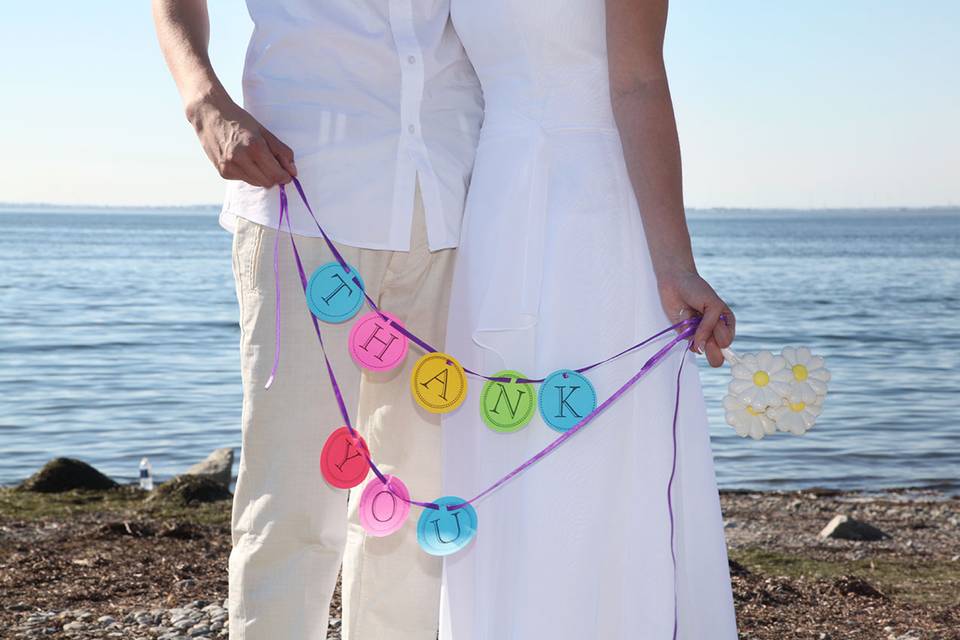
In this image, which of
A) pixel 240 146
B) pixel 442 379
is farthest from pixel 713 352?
pixel 240 146

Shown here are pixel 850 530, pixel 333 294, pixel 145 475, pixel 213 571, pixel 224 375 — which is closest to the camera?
pixel 333 294

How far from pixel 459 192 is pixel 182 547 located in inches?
141

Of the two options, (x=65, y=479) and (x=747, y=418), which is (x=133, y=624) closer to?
(x=747, y=418)

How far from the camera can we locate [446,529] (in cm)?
246

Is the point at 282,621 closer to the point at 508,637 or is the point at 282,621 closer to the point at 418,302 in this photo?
the point at 508,637

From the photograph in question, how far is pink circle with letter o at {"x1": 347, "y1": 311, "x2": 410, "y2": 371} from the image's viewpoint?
2.45 m

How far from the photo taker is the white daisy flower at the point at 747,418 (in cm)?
240

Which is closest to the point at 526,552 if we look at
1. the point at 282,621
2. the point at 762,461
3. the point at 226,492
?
the point at 282,621

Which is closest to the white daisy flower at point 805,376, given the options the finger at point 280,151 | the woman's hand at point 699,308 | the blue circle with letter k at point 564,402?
the woman's hand at point 699,308

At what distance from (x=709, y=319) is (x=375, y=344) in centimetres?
70

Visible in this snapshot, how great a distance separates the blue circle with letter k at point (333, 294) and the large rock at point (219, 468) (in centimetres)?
566

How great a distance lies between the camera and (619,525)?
2.47m

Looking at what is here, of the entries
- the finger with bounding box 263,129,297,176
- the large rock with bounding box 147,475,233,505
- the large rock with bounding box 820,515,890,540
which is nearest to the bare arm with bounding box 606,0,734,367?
the finger with bounding box 263,129,297,176

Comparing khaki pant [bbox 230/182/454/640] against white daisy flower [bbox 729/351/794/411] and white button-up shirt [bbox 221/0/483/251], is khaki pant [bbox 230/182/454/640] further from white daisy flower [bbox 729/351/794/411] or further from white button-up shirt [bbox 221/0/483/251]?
white daisy flower [bbox 729/351/794/411]
